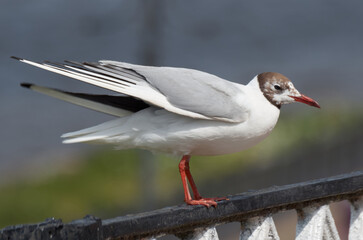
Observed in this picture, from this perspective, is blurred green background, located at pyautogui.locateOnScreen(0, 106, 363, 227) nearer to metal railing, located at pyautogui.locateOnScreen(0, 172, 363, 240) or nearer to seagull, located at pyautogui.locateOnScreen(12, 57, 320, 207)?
seagull, located at pyautogui.locateOnScreen(12, 57, 320, 207)

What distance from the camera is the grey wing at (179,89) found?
2.36m

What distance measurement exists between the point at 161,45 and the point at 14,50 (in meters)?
1.71

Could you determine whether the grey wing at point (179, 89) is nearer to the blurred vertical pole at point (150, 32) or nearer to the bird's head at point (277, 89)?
the bird's head at point (277, 89)

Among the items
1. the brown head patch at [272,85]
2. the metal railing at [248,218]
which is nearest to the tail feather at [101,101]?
the brown head patch at [272,85]

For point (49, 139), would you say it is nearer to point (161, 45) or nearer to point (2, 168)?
point (2, 168)

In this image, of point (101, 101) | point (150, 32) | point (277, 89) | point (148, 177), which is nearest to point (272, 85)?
point (277, 89)

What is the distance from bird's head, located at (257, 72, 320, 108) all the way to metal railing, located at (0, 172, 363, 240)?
0.45m

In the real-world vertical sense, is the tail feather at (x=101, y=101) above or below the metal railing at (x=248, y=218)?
above

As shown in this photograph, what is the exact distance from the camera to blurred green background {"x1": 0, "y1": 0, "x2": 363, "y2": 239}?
7.56 m

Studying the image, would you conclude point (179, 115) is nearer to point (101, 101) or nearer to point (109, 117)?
point (101, 101)

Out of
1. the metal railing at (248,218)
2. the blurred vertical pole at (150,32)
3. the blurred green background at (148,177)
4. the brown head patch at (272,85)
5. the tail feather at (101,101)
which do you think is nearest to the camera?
the metal railing at (248,218)

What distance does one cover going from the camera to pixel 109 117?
27.3 ft

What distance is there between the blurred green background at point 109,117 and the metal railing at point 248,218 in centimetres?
464

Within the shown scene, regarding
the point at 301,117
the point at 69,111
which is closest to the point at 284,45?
the point at 301,117
